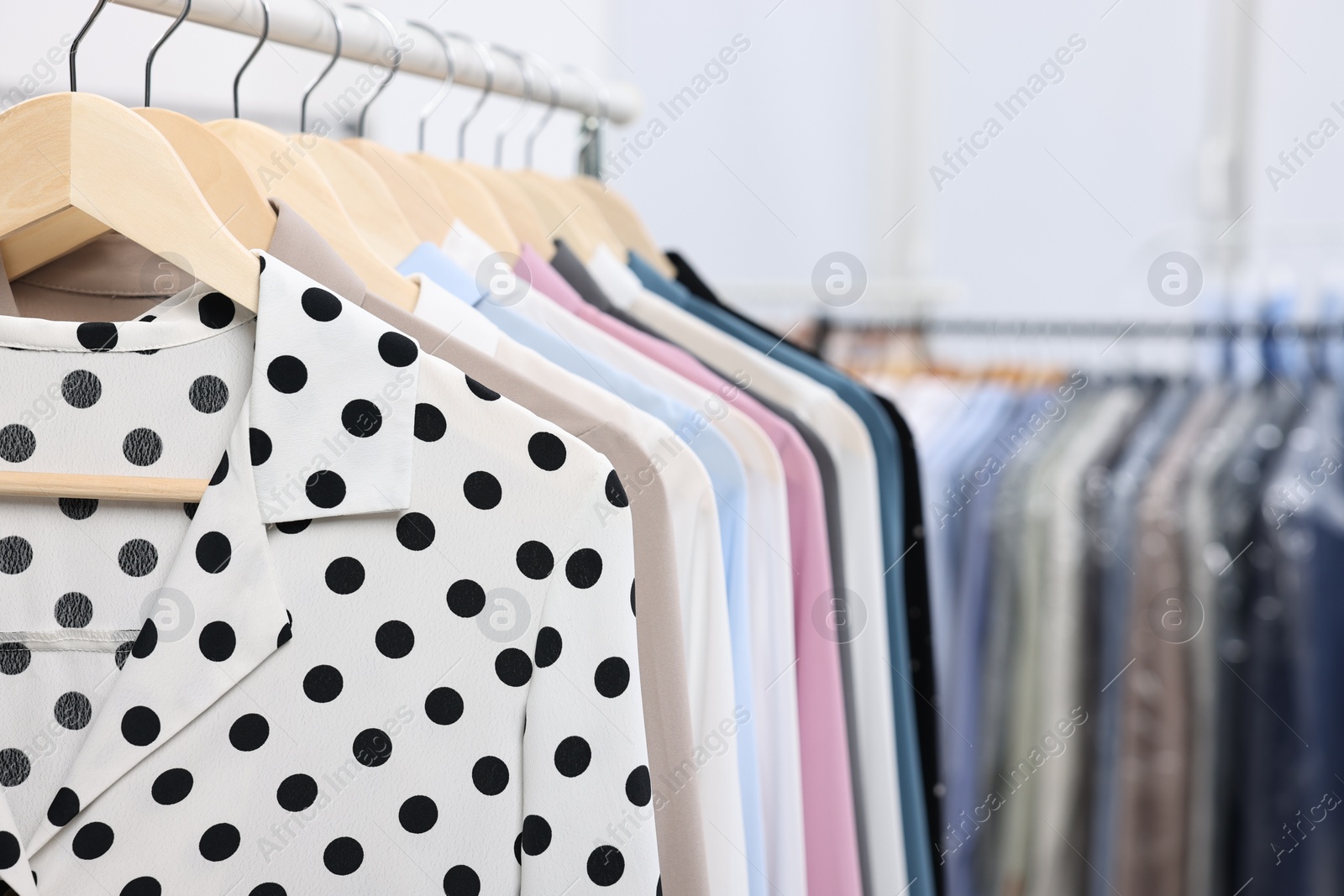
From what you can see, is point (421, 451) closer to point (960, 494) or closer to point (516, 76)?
point (516, 76)

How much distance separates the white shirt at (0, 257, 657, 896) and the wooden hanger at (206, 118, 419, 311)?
0.13m

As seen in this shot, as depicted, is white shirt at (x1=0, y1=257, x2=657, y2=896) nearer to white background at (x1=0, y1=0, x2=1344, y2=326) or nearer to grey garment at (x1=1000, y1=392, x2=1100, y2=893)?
grey garment at (x1=1000, y1=392, x2=1100, y2=893)

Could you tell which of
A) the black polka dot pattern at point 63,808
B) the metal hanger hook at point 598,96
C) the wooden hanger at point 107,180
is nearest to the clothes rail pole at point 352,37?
the metal hanger hook at point 598,96

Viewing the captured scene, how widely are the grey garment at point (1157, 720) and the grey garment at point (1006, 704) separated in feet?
0.38

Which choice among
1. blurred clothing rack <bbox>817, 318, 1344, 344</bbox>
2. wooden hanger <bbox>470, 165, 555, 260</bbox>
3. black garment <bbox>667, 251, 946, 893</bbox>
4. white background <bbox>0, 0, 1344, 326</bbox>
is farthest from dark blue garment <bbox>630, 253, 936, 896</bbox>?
white background <bbox>0, 0, 1344, 326</bbox>

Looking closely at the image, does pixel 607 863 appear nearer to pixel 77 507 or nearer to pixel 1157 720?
pixel 77 507

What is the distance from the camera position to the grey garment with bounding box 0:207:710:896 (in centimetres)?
64

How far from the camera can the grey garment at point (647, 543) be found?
0.64 m

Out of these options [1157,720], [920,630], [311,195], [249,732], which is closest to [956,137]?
[1157,720]

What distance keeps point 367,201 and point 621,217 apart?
402mm

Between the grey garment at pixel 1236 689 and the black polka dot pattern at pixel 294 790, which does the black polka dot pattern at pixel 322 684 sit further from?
the grey garment at pixel 1236 689

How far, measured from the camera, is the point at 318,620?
58 centimetres

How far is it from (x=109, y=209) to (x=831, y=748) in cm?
63

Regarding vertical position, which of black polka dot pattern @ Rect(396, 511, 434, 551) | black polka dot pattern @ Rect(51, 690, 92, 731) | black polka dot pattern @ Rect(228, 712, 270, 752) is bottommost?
black polka dot pattern @ Rect(51, 690, 92, 731)
